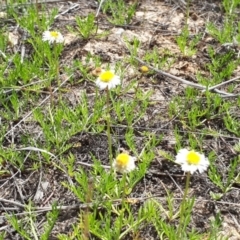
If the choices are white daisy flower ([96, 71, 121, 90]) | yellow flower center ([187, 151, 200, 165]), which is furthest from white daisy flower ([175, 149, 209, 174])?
white daisy flower ([96, 71, 121, 90])

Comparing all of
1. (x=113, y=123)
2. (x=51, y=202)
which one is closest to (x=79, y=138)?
(x=113, y=123)

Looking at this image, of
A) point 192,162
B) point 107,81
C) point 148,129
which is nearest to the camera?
point 192,162

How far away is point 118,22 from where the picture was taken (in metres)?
3.27

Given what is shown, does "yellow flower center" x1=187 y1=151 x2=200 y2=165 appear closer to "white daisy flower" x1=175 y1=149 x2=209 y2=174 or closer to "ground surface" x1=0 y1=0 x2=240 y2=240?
"white daisy flower" x1=175 y1=149 x2=209 y2=174

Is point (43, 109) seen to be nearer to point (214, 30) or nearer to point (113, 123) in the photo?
point (113, 123)

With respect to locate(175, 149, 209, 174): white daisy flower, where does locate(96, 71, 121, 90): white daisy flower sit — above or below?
above

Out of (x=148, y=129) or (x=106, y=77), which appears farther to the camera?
(x=148, y=129)

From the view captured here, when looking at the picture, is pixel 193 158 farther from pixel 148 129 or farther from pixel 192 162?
pixel 148 129

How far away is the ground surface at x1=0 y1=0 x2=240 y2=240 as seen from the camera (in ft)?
7.03

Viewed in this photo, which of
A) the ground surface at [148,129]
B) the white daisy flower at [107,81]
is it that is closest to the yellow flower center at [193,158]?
the ground surface at [148,129]

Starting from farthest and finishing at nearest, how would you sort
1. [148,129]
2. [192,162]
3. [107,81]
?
[148,129]
[107,81]
[192,162]

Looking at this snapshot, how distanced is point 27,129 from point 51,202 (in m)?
0.51

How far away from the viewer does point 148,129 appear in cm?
251

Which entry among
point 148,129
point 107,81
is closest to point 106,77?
point 107,81
